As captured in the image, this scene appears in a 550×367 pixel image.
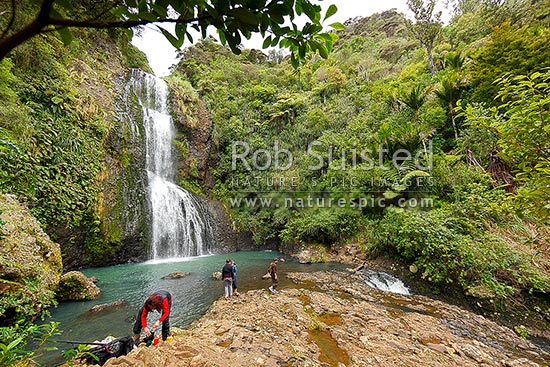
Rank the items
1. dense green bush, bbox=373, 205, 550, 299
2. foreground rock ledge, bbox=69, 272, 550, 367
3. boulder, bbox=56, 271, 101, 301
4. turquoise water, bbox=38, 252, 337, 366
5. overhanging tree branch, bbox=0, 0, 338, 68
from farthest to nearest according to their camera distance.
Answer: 1. boulder, bbox=56, 271, 101, 301
2. dense green bush, bbox=373, 205, 550, 299
3. turquoise water, bbox=38, 252, 337, 366
4. foreground rock ledge, bbox=69, 272, 550, 367
5. overhanging tree branch, bbox=0, 0, 338, 68

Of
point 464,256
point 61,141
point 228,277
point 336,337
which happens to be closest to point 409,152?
point 464,256

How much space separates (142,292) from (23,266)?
3558 millimetres

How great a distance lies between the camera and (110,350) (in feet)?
10.2

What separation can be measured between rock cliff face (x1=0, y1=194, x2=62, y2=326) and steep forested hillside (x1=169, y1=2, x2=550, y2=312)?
17.3 ft

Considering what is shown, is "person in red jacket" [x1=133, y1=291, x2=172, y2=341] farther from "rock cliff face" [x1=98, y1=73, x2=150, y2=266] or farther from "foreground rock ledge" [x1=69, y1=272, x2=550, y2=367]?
"rock cliff face" [x1=98, y1=73, x2=150, y2=266]

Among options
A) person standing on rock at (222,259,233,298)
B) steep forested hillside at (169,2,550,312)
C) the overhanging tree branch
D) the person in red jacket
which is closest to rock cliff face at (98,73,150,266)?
steep forested hillside at (169,2,550,312)

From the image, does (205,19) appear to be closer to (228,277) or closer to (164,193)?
(228,277)

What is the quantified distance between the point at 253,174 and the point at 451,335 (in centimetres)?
1481

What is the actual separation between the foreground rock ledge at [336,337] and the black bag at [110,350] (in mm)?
385

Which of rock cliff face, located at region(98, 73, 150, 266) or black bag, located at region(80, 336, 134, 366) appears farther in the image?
rock cliff face, located at region(98, 73, 150, 266)

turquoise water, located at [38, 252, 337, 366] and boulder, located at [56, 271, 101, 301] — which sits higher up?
boulder, located at [56, 271, 101, 301]

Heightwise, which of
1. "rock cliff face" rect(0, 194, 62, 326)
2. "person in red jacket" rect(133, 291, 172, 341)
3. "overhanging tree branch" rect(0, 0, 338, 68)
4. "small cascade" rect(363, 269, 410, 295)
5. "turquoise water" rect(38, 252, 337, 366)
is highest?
"overhanging tree branch" rect(0, 0, 338, 68)

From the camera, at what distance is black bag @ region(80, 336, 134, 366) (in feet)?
9.89

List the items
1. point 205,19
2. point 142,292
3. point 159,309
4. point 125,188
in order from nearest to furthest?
point 205,19
point 159,309
point 142,292
point 125,188
